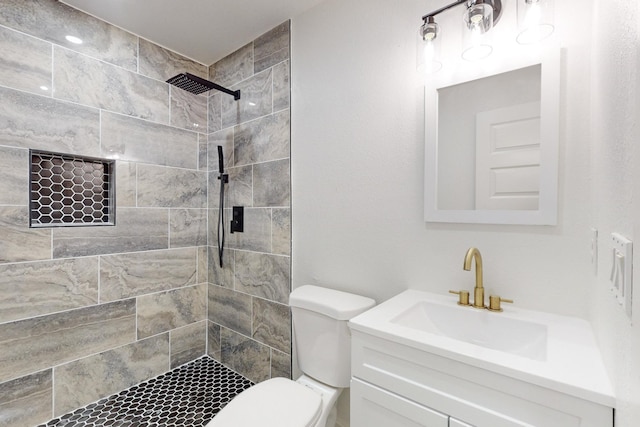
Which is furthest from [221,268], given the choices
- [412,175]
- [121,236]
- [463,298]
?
[463,298]

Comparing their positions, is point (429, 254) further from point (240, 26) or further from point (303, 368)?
point (240, 26)

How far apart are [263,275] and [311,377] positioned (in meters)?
0.73

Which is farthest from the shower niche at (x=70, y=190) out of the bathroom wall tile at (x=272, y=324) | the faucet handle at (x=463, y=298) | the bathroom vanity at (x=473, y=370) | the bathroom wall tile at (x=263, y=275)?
the faucet handle at (x=463, y=298)

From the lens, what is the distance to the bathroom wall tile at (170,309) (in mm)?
2045

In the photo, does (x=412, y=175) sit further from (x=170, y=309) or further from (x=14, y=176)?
(x=14, y=176)

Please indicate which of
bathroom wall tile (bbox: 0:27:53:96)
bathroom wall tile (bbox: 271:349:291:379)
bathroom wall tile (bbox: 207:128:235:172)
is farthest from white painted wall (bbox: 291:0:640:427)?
bathroom wall tile (bbox: 0:27:53:96)

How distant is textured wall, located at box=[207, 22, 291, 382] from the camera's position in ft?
6.26

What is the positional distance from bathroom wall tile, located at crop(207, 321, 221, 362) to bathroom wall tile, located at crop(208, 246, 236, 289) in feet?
1.11

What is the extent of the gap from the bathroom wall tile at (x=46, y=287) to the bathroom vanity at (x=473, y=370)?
5.40 ft

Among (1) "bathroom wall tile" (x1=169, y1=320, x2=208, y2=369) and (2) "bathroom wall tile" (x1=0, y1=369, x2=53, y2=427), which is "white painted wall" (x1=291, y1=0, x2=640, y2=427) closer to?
(1) "bathroom wall tile" (x1=169, y1=320, x2=208, y2=369)

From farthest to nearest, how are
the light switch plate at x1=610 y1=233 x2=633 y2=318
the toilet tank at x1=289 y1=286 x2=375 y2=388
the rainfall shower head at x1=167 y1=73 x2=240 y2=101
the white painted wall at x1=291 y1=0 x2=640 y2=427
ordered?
1. the rainfall shower head at x1=167 y1=73 x2=240 y2=101
2. the toilet tank at x1=289 y1=286 x2=375 y2=388
3. the white painted wall at x1=291 y1=0 x2=640 y2=427
4. the light switch plate at x1=610 y1=233 x2=633 y2=318

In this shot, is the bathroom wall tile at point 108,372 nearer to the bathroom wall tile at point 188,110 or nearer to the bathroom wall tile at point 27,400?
the bathroom wall tile at point 27,400

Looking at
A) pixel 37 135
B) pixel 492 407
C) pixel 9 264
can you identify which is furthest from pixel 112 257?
pixel 492 407

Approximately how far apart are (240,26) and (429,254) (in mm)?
1770
